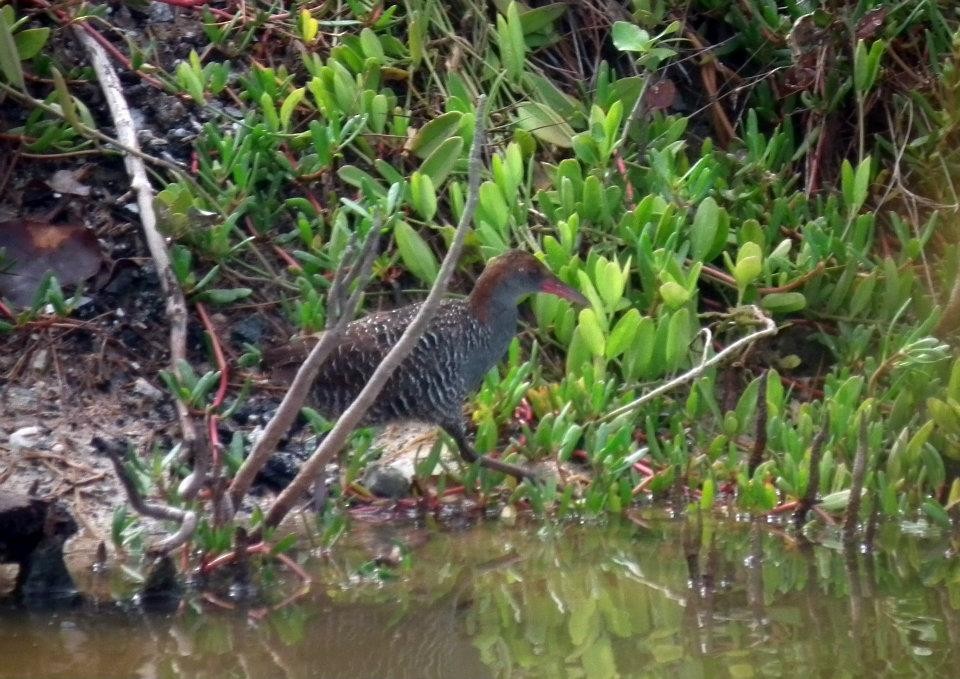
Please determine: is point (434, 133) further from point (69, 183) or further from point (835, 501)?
point (835, 501)

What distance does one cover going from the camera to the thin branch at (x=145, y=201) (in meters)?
4.96

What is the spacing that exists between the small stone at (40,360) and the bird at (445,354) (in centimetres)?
102

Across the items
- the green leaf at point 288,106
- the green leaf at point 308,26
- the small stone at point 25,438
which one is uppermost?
the green leaf at point 308,26

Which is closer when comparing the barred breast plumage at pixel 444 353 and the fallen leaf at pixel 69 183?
the barred breast plumage at pixel 444 353

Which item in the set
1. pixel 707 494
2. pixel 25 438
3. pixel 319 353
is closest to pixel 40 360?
pixel 25 438

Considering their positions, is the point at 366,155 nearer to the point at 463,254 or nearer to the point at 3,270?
the point at 463,254

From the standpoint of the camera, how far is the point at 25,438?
15.7 ft

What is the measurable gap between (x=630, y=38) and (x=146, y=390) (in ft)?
8.32

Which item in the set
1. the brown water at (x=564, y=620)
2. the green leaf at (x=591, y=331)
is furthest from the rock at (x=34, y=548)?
the green leaf at (x=591, y=331)

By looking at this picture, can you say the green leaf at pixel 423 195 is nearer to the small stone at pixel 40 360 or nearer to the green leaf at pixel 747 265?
the green leaf at pixel 747 265

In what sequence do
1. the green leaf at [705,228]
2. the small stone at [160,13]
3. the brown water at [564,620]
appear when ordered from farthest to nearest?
the small stone at [160,13]
the green leaf at [705,228]
the brown water at [564,620]

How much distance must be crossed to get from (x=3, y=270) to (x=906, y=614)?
133 inches

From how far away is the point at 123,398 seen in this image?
200 inches

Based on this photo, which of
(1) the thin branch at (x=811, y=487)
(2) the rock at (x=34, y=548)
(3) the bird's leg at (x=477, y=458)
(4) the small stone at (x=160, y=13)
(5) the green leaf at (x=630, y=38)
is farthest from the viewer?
(4) the small stone at (x=160, y=13)
